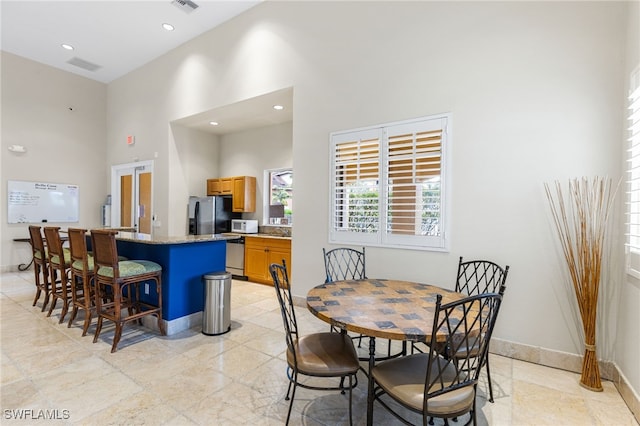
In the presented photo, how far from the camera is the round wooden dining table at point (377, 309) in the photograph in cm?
154

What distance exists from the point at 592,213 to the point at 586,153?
51cm

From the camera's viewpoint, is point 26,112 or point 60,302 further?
point 26,112

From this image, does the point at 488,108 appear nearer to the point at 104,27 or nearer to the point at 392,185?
the point at 392,185

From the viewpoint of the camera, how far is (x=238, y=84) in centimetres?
484

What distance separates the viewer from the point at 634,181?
7.18 ft

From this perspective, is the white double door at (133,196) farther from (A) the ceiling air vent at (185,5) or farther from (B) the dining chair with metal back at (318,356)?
(B) the dining chair with metal back at (318,356)

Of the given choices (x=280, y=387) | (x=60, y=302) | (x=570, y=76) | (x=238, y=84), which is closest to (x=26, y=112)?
(x=60, y=302)

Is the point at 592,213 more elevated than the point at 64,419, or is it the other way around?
the point at 592,213

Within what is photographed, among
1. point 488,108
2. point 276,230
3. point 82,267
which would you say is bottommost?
point 82,267

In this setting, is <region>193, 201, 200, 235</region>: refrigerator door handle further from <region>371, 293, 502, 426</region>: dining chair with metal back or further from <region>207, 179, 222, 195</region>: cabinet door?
<region>371, 293, 502, 426</region>: dining chair with metal back

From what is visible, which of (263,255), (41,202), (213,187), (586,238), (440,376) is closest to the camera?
(440,376)

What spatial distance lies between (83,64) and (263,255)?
5.79 m

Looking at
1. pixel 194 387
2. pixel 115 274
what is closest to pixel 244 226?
pixel 115 274

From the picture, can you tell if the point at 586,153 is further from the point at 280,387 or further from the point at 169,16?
the point at 169,16
